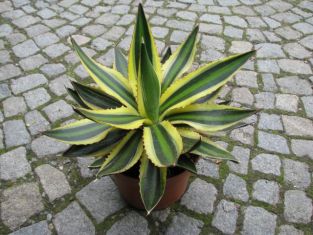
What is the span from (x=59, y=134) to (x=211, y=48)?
93.4 inches

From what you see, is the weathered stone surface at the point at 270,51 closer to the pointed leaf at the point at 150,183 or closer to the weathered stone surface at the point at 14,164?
the pointed leaf at the point at 150,183

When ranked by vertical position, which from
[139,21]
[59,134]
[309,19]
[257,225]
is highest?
[139,21]

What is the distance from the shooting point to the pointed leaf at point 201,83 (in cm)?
189

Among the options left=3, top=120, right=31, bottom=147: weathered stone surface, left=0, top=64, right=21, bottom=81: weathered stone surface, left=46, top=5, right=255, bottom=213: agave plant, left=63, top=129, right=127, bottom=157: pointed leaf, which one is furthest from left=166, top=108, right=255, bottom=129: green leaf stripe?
left=0, top=64, right=21, bottom=81: weathered stone surface

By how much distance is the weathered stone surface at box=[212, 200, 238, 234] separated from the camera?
2324mm

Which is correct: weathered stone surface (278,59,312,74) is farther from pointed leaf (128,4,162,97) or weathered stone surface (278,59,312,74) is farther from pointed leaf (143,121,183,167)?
pointed leaf (143,121,183,167)

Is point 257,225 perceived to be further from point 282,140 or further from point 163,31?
point 163,31

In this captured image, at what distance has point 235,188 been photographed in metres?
2.55

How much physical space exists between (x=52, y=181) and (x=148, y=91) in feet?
3.94

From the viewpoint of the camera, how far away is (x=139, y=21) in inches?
76.5

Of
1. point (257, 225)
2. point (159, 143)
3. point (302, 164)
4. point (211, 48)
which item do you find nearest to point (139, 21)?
point (159, 143)

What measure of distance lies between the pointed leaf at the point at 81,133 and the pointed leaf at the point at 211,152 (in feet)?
1.63

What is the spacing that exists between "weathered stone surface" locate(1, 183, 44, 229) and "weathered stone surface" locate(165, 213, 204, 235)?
0.90 meters

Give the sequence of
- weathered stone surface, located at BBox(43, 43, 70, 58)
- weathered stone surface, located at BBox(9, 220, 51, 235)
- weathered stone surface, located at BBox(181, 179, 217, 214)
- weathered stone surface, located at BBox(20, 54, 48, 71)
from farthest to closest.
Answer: weathered stone surface, located at BBox(43, 43, 70, 58)
weathered stone surface, located at BBox(20, 54, 48, 71)
weathered stone surface, located at BBox(181, 179, 217, 214)
weathered stone surface, located at BBox(9, 220, 51, 235)
